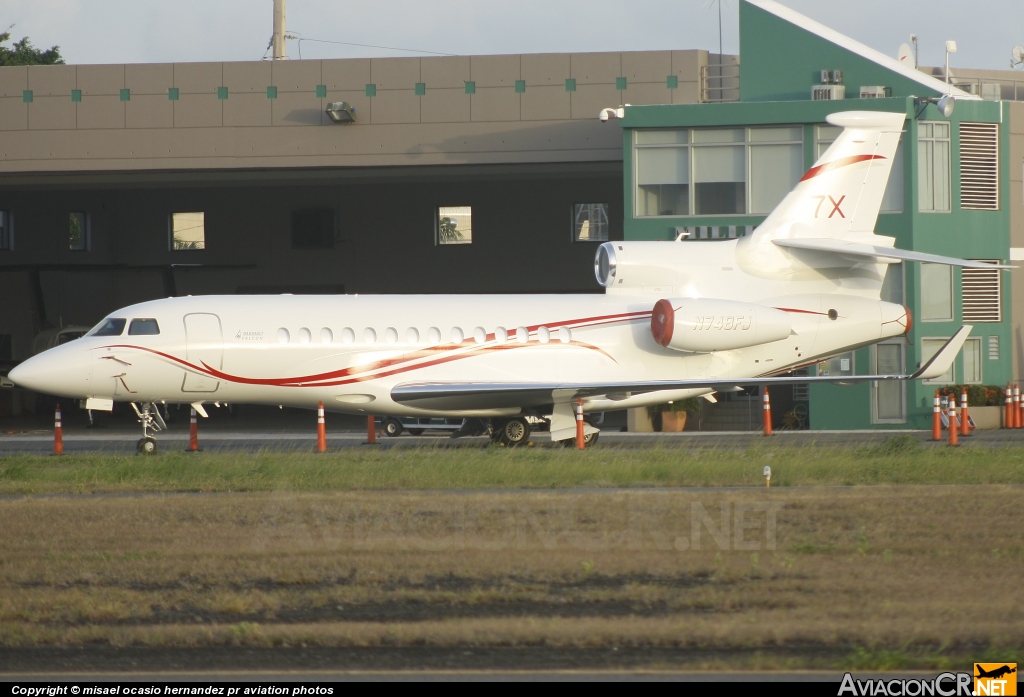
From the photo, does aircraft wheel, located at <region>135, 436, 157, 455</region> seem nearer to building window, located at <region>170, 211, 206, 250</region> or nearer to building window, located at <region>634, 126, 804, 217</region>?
→ building window, located at <region>634, 126, 804, 217</region>

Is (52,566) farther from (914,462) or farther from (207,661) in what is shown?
(914,462)

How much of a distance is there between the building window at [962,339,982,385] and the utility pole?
2077cm

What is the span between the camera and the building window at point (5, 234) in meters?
41.1

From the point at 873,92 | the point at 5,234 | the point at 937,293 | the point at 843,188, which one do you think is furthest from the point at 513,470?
the point at 5,234

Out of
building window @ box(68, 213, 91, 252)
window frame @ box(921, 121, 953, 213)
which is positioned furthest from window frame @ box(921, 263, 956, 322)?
building window @ box(68, 213, 91, 252)

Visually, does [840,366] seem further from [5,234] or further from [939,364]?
[5,234]

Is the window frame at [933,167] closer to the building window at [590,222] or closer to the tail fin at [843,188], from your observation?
the tail fin at [843,188]

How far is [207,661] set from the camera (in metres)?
6.03

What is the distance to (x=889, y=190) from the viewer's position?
85.1ft

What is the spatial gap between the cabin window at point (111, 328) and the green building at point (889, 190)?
12653 mm

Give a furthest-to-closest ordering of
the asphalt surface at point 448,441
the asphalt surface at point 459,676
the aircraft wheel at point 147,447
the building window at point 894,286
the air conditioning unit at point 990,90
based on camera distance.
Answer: the air conditioning unit at point 990,90 → the building window at point 894,286 → the asphalt surface at point 448,441 → the aircraft wheel at point 147,447 → the asphalt surface at point 459,676

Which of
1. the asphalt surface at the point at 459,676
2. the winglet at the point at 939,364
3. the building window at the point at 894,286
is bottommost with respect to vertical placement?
the asphalt surface at the point at 459,676

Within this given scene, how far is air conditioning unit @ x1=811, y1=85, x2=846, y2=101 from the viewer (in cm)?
2666

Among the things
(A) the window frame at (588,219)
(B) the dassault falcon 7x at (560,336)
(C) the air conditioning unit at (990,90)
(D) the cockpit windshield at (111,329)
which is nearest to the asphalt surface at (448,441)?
(B) the dassault falcon 7x at (560,336)
